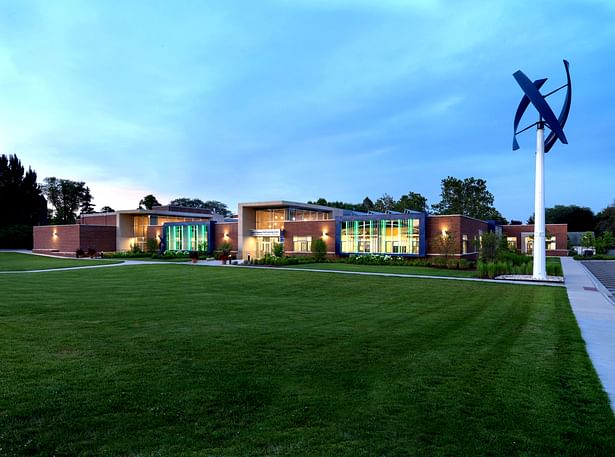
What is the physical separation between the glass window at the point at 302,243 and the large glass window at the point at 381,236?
13.1 ft

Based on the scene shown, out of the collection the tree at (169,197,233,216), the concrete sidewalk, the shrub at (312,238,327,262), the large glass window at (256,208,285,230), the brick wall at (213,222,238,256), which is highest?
the tree at (169,197,233,216)

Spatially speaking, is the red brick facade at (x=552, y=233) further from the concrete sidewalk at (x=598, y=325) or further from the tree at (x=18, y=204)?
the tree at (x=18, y=204)

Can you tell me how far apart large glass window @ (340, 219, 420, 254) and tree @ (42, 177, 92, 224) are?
86.6 metres

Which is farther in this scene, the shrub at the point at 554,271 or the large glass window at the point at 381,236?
the large glass window at the point at 381,236

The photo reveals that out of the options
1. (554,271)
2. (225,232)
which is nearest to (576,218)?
(554,271)

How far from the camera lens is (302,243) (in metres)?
→ 44.4

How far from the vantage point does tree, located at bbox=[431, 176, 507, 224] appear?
73.4 m

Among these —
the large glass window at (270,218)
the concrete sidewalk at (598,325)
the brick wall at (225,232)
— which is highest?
the large glass window at (270,218)

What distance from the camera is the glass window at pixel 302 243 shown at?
43669 millimetres

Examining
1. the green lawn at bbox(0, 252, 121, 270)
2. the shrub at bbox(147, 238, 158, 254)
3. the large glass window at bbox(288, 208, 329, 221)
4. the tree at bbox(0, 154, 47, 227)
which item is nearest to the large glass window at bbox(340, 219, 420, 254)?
the large glass window at bbox(288, 208, 329, 221)

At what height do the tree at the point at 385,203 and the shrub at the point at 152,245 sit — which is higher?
the tree at the point at 385,203

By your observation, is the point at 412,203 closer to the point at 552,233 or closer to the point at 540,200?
the point at 552,233

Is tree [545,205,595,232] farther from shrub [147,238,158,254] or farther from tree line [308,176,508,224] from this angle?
shrub [147,238,158,254]

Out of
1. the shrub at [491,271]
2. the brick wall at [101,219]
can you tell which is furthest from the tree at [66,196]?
the shrub at [491,271]
